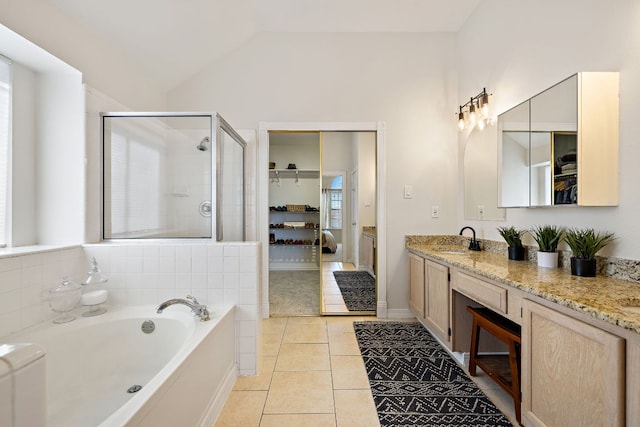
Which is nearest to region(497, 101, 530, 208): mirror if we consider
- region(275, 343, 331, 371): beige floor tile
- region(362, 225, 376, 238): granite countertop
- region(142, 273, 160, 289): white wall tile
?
region(362, 225, 376, 238): granite countertop

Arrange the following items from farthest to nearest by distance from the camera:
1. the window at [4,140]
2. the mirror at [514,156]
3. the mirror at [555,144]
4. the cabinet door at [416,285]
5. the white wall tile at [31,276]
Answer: the cabinet door at [416,285] → the mirror at [514,156] → the window at [4,140] → the mirror at [555,144] → the white wall tile at [31,276]

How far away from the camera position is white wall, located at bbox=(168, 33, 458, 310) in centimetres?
313

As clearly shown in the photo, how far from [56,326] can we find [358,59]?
3298 mm

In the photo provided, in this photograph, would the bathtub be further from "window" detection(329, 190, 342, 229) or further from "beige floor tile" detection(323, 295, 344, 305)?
"window" detection(329, 190, 342, 229)

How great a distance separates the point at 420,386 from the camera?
1.88 metres

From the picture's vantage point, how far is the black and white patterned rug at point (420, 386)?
1602 mm

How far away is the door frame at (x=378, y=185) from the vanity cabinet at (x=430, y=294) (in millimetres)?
306

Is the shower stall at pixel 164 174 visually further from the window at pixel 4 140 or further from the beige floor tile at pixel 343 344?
the beige floor tile at pixel 343 344

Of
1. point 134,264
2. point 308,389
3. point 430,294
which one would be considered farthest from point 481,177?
point 134,264

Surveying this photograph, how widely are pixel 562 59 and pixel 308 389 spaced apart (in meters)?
2.62

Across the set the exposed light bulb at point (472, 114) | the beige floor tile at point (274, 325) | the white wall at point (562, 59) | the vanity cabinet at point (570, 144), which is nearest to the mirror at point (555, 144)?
the vanity cabinet at point (570, 144)

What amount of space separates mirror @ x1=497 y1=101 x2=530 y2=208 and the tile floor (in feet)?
4.24

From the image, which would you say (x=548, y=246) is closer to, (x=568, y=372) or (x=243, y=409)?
(x=568, y=372)

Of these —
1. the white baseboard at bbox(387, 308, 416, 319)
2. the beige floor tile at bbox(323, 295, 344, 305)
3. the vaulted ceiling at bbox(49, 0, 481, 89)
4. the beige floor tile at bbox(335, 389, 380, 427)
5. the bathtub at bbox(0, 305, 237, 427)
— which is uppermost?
the vaulted ceiling at bbox(49, 0, 481, 89)
